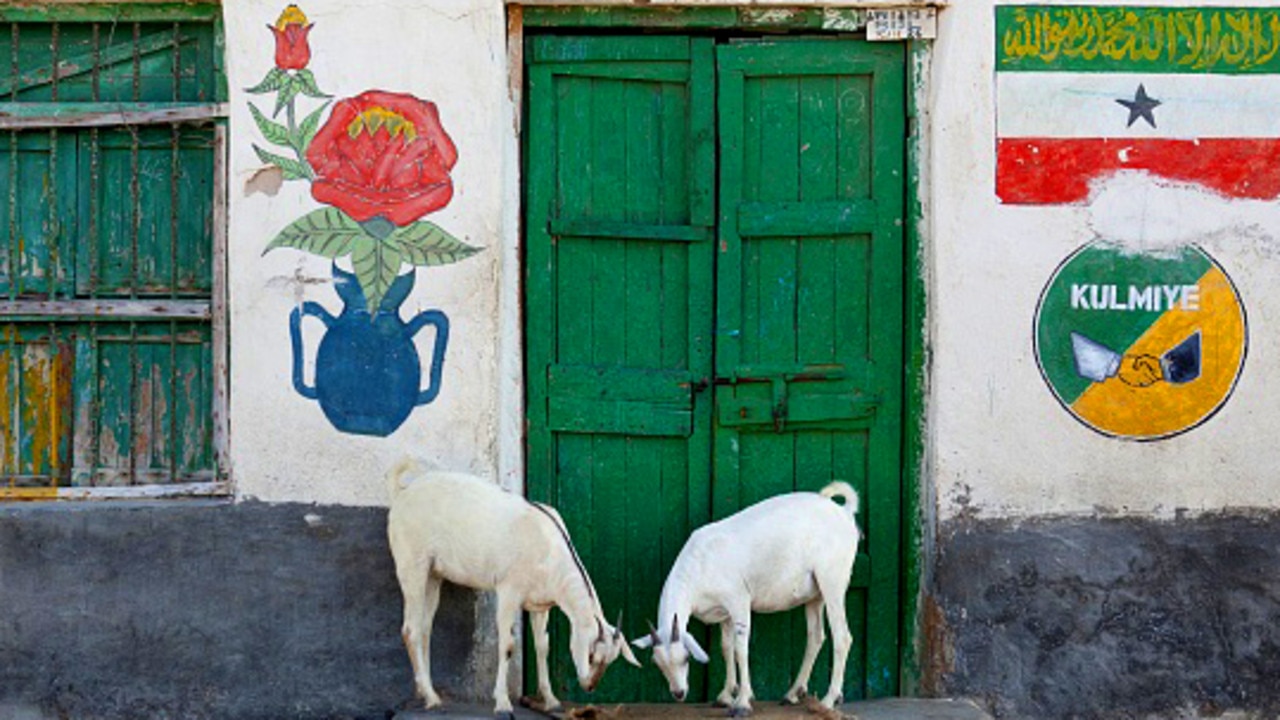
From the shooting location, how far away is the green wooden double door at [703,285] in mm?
7461

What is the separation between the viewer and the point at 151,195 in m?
7.45

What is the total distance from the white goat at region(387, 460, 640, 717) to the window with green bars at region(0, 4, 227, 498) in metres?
0.90

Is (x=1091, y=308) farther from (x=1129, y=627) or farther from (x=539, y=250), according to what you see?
(x=539, y=250)

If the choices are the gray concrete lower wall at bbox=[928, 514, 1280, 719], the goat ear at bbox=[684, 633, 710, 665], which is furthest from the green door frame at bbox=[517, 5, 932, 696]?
the goat ear at bbox=[684, 633, 710, 665]

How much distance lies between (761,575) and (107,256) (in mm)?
2669

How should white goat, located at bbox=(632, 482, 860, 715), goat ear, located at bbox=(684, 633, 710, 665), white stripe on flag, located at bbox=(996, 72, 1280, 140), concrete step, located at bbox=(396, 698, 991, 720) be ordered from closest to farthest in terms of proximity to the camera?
goat ear, located at bbox=(684, 633, 710, 665) → white goat, located at bbox=(632, 482, 860, 715) → concrete step, located at bbox=(396, 698, 991, 720) → white stripe on flag, located at bbox=(996, 72, 1280, 140)

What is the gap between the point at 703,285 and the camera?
7.48 metres

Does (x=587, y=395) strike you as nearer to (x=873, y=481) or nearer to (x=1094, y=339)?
(x=873, y=481)

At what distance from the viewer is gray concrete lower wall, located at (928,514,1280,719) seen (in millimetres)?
7414

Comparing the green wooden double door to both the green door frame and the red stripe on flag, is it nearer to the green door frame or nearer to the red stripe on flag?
the green door frame

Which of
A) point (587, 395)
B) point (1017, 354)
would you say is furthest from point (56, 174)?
point (1017, 354)

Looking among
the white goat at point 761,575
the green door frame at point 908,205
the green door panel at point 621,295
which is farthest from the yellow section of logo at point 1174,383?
the green door panel at point 621,295

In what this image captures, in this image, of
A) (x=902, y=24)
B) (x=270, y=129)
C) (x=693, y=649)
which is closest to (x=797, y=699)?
(x=693, y=649)

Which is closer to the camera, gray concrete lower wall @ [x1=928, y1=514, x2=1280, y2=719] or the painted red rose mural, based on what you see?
the painted red rose mural
